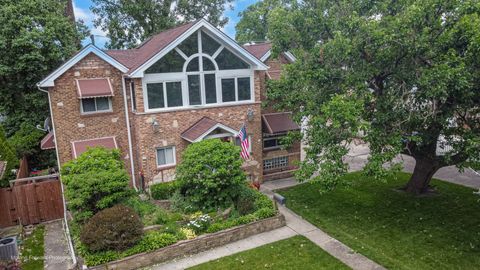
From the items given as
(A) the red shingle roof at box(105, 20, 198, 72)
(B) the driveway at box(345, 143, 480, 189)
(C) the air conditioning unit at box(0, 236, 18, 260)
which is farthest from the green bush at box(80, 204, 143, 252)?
(B) the driveway at box(345, 143, 480, 189)

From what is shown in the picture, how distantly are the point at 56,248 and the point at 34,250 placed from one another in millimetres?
678

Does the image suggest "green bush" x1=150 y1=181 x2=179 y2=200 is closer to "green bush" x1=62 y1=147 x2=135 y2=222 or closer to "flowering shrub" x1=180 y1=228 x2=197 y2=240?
"green bush" x1=62 y1=147 x2=135 y2=222

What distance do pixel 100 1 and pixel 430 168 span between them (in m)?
26.3

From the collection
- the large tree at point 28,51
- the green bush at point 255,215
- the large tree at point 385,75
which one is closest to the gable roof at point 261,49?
the large tree at point 385,75

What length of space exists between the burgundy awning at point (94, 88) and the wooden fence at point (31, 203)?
3805 millimetres

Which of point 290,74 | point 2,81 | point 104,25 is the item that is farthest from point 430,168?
point 104,25

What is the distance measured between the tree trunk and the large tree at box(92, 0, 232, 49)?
21.8 meters

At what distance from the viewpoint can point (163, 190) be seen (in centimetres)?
1484

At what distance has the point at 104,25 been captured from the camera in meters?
28.4

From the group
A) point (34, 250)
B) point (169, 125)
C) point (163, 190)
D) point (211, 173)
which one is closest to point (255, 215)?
point (211, 173)

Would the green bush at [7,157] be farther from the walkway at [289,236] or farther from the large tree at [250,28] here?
the large tree at [250,28]

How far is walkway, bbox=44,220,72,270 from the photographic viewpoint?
428 inches

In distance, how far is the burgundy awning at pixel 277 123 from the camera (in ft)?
57.1

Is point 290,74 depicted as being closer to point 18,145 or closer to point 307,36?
point 307,36
